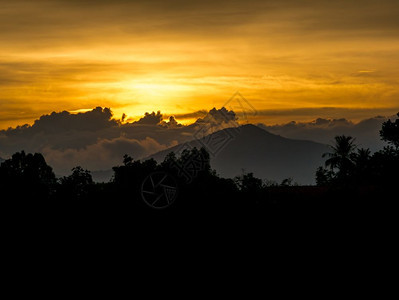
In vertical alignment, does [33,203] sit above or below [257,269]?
above

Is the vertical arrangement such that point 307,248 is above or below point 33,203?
below

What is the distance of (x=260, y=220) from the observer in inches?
1443

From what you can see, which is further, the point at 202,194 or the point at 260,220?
the point at 202,194

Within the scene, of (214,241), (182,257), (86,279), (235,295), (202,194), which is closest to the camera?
(235,295)

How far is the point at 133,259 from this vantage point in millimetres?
31656

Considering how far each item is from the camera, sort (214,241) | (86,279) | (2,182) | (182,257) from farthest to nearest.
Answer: (2,182)
(214,241)
(182,257)
(86,279)

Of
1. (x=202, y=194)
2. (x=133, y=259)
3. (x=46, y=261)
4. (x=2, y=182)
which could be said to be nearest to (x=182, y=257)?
(x=133, y=259)

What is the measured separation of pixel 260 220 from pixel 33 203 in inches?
680

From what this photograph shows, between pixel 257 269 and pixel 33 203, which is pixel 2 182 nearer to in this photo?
pixel 33 203

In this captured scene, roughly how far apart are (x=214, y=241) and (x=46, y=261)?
9680mm

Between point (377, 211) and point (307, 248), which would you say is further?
point (377, 211)

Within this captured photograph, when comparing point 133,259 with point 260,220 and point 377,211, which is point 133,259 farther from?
point 377,211

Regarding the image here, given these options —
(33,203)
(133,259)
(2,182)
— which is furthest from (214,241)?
(2,182)

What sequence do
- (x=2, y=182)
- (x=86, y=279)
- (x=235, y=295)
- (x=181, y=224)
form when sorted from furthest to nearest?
(x=2, y=182)
(x=181, y=224)
(x=86, y=279)
(x=235, y=295)
